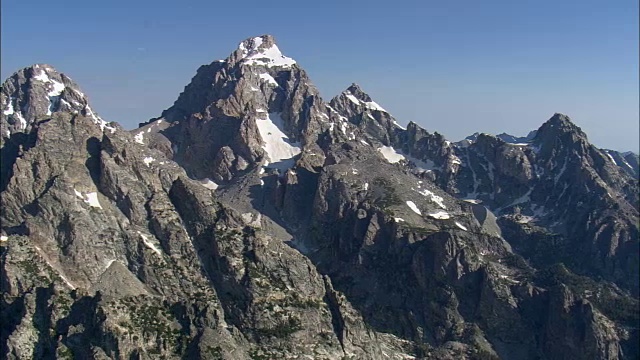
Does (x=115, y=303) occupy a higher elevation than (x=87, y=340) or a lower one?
higher

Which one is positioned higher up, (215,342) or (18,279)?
(18,279)

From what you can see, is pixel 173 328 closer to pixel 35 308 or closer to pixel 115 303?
pixel 115 303

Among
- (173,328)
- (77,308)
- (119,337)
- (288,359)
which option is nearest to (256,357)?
(288,359)

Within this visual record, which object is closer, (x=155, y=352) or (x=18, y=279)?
(x=155, y=352)

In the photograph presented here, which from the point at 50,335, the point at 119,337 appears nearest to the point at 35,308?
the point at 50,335

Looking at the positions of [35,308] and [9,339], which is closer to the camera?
[9,339]

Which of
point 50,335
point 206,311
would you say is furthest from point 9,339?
point 206,311

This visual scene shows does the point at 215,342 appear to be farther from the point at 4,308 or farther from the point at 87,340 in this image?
the point at 4,308

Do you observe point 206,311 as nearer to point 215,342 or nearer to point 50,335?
point 215,342
